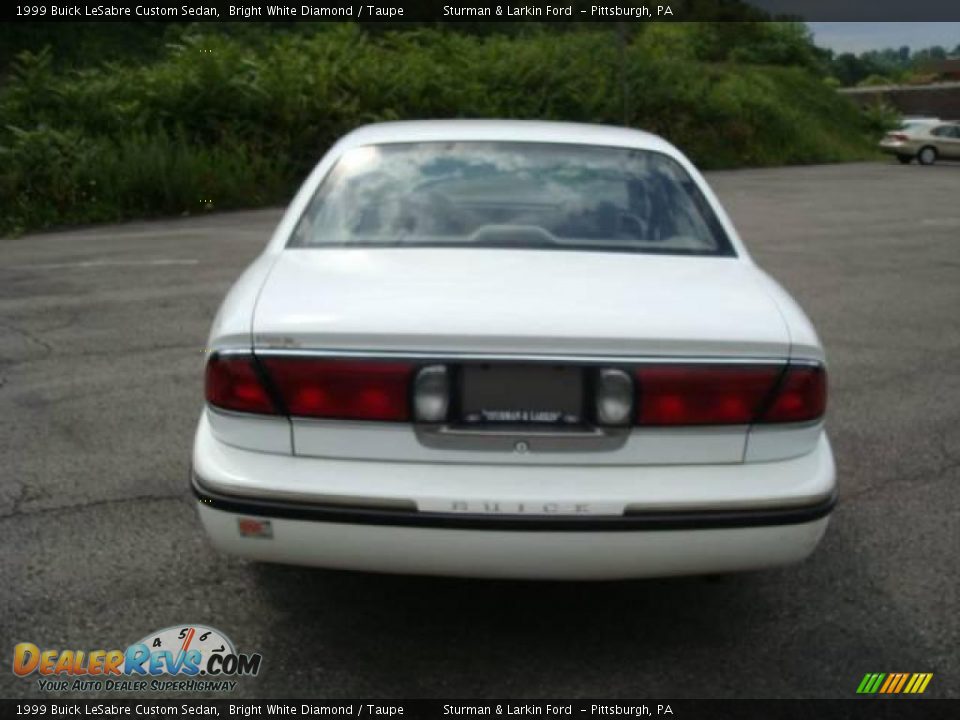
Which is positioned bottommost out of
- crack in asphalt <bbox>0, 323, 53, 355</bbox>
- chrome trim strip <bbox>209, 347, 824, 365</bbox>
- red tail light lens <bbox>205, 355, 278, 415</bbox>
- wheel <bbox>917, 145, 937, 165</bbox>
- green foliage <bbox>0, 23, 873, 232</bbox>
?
wheel <bbox>917, 145, 937, 165</bbox>

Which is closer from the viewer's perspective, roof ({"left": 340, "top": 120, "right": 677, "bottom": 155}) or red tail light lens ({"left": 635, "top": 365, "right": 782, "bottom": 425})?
red tail light lens ({"left": 635, "top": 365, "right": 782, "bottom": 425})

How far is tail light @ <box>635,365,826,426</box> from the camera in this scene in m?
2.77

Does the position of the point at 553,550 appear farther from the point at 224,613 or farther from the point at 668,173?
the point at 668,173

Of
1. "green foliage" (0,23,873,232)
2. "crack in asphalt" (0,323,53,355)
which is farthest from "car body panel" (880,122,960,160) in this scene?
"crack in asphalt" (0,323,53,355)

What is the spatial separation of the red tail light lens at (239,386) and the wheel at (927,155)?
113 ft

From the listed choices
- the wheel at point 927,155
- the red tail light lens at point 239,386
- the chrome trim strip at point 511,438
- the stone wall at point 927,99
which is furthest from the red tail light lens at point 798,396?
the stone wall at point 927,99

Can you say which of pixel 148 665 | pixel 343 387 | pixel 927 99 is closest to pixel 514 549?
A: pixel 343 387

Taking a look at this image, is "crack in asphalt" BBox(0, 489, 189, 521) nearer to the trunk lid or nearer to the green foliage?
the trunk lid

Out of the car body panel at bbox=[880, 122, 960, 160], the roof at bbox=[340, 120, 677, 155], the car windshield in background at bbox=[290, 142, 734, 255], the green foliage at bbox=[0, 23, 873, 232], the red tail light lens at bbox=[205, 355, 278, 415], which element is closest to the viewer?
the red tail light lens at bbox=[205, 355, 278, 415]

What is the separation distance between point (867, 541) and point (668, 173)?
1.53 m

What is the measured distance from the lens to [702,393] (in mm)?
2789

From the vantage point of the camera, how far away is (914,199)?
66.4 ft

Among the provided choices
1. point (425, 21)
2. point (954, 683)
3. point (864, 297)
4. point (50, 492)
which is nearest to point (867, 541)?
point (954, 683)

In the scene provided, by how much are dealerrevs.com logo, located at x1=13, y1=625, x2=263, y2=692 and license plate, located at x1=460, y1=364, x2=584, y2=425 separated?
1.01 m
